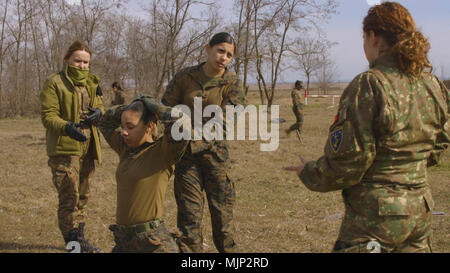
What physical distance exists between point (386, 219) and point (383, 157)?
29 cm

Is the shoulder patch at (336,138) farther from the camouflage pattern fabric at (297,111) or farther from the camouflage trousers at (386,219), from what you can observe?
the camouflage pattern fabric at (297,111)

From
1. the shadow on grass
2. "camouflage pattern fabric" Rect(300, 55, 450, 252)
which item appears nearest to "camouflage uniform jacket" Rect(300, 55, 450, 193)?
"camouflage pattern fabric" Rect(300, 55, 450, 252)

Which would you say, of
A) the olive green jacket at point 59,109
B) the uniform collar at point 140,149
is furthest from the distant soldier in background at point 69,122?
the uniform collar at point 140,149

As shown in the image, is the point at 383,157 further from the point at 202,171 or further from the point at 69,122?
the point at 69,122

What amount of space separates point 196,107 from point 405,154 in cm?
197

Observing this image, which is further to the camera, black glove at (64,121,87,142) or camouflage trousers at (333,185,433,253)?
black glove at (64,121,87,142)

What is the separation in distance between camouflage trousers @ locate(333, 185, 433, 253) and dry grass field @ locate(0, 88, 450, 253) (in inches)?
104

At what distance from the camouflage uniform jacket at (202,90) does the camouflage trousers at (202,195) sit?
0.18 metres

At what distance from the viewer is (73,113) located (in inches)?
168

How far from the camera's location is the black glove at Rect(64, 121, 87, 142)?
12.9 ft

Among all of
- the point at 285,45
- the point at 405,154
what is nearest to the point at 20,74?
the point at 285,45

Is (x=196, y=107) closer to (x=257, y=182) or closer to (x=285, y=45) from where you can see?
(x=257, y=182)

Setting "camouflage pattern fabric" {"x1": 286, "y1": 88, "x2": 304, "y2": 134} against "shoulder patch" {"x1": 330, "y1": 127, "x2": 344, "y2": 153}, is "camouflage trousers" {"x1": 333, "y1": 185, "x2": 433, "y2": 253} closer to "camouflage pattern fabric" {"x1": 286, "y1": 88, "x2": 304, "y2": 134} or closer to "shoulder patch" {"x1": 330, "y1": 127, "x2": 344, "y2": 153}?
"shoulder patch" {"x1": 330, "y1": 127, "x2": 344, "y2": 153}

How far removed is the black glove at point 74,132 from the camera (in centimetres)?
393
